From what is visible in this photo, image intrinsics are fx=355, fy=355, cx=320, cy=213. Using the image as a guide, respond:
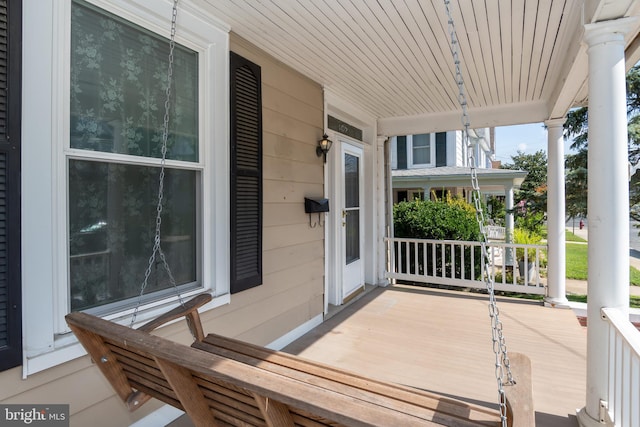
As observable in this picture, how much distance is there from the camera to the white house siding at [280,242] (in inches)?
78.3

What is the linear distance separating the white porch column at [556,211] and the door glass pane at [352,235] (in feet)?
7.50

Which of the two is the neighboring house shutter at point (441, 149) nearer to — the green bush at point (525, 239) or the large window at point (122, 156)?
the green bush at point (525, 239)

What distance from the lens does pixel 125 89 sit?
189cm

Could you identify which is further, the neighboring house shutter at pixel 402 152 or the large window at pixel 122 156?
the neighboring house shutter at pixel 402 152

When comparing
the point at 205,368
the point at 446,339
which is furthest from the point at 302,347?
the point at 205,368

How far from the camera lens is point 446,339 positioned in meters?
3.28

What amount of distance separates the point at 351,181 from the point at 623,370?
3.36 m

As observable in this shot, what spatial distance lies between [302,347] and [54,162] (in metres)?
2.31

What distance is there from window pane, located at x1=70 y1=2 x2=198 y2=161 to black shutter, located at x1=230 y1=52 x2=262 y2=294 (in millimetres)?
318

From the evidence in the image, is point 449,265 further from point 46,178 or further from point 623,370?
point 46,178

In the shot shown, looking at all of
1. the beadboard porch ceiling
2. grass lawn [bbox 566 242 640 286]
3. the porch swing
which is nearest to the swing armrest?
the porch swing

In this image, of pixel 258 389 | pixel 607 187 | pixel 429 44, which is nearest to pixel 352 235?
pixel 429 44

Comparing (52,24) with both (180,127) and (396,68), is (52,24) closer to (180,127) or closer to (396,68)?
(180,127)

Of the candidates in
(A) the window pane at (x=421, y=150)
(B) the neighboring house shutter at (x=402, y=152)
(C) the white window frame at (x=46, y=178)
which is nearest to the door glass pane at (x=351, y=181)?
(C) the white window frame at (x=46, y=178)
